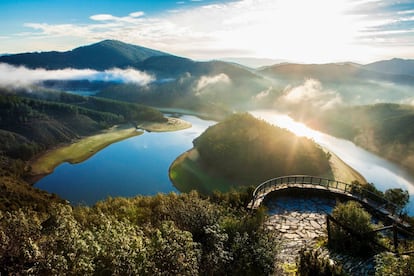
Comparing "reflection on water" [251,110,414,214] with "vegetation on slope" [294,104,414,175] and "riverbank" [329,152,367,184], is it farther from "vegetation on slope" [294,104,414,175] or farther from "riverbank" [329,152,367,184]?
"vegetation on slope" [294,104,414,175]

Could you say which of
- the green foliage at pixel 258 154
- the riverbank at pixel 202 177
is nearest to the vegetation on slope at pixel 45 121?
the riverbank at pixel 202 177

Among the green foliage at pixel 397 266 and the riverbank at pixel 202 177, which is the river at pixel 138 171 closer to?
the riverbank at pixel 202 177

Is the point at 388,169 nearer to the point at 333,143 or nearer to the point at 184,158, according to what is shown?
the point at 333,143

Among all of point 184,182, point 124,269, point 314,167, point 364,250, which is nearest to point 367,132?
point 314,167

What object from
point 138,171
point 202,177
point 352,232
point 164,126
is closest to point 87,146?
point 164,126

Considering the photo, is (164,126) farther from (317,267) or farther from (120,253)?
(120,253)

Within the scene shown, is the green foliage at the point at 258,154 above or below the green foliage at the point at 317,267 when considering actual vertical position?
below
